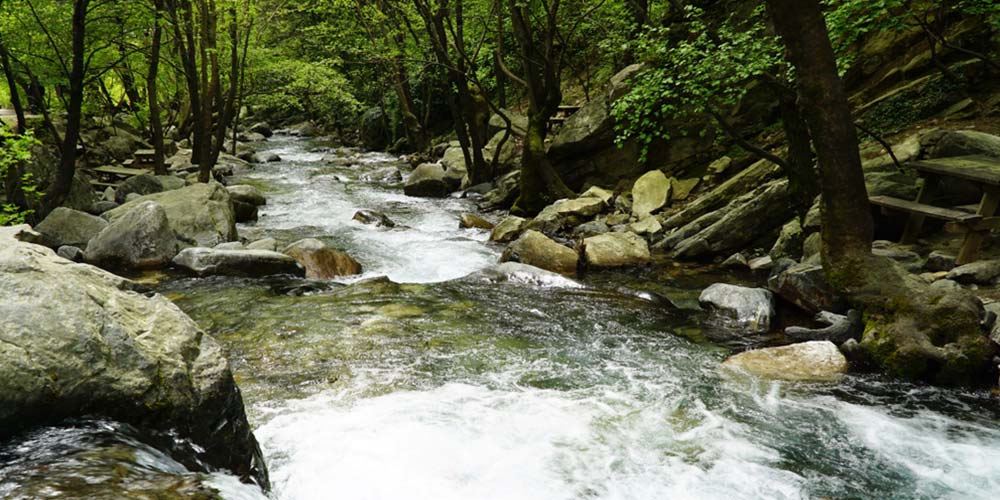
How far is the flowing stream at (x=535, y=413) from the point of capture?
433 cm

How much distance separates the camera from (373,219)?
1491 centimetres

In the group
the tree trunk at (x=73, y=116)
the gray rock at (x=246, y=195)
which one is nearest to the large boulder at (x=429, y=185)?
the gray rock at (x=246, y=195)

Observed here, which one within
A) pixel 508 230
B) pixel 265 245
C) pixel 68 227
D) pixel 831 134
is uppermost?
pixel 831 134

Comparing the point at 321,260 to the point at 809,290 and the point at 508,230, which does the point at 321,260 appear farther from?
the point at 809,290

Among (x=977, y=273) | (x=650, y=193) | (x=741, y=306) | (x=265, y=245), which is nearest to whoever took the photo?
(x=977, y=273)

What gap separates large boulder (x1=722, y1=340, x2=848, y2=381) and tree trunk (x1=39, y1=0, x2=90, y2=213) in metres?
11.5

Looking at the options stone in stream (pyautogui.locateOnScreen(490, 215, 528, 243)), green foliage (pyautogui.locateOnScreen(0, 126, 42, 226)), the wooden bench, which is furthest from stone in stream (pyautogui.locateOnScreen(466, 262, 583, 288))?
green foliage (pyautogui.locateOnScreen(0, 126, 42, 226))

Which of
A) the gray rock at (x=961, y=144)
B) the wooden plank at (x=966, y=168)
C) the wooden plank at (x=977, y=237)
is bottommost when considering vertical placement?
the wooden plank at (x=977, y=237)

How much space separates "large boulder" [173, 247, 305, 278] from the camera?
392 inches

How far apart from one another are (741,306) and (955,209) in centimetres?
324

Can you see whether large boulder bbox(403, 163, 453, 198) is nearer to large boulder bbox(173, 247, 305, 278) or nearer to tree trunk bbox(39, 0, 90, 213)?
tree trunk bbox(39, 0, 90, 213)

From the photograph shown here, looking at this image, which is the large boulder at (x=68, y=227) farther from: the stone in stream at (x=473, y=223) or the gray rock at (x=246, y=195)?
the stone in stream at (x=473, y=223)

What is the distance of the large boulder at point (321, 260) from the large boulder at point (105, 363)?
6566mm

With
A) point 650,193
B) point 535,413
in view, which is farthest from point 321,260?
point 650,193
